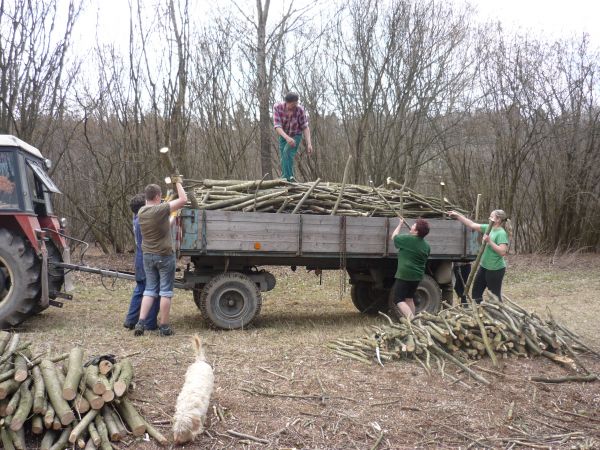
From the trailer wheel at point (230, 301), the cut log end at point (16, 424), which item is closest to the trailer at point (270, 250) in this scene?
the trailer wheel at point (230, 301)

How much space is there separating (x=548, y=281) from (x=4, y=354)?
510 inches

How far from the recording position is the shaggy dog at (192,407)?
12.4 ft

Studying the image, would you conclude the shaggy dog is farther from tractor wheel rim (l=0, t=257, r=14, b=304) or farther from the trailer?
tractor wheel rim (l=0, t=257, r=14, b=304)

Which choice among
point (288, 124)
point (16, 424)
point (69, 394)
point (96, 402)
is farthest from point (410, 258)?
point (16, 424)

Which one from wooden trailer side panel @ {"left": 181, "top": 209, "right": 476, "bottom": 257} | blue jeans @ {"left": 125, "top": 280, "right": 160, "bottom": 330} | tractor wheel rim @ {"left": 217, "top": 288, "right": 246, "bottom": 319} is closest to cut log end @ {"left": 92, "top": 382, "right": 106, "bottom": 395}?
blue jeans @ {"left": 125, "top": 280, "right": 160, "bottom": 330}

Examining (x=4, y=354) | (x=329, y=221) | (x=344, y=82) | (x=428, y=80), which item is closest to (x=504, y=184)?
(x=428, y=80)

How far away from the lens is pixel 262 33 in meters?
15.5

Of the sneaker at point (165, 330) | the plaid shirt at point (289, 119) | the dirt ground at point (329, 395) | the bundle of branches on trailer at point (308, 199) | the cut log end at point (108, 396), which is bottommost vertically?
the dirt ground at point (329, 395)

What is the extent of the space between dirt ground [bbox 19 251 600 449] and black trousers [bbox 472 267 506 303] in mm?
1264

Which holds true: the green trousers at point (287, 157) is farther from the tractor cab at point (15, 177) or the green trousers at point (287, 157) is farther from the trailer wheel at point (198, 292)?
the tractor cab at point (15, 177)

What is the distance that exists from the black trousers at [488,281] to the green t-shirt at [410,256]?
3.78ft

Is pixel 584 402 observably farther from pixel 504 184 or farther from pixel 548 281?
pixel 504 184

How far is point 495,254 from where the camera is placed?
7676 mm

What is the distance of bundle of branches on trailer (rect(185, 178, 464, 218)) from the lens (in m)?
7.55
